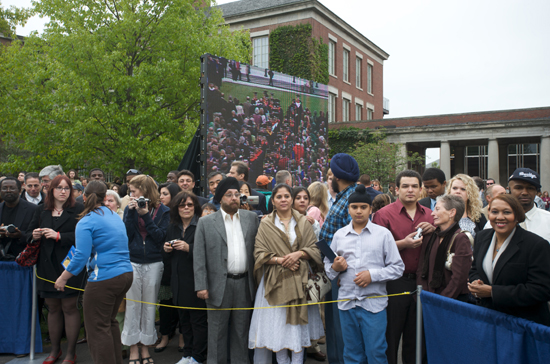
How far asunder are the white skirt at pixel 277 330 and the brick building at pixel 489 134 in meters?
26.1

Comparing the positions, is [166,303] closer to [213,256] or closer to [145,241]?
[145,241]

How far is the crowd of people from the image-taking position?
154 inches

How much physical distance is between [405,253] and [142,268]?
3.19 m

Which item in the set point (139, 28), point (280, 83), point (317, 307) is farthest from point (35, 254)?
point (139, 28)

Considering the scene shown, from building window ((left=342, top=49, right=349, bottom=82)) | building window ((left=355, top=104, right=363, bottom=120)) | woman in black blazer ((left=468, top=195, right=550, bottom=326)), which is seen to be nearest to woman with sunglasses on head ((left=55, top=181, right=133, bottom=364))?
woman in black blazer ((left=468, top=195, right=550, bottom=326))

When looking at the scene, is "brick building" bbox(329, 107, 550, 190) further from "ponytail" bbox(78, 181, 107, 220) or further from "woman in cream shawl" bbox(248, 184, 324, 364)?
"ponytail" bbox(78, 181, 107, 220)

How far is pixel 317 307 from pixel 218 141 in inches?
242

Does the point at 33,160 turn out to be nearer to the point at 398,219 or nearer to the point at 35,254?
the point at 35,254

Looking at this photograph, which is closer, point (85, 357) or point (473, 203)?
point (473, 203)

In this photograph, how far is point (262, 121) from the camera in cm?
1219

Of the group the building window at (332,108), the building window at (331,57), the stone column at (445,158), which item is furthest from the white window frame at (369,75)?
the stone column at (445,158)

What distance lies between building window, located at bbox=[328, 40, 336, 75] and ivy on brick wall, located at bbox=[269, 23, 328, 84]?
1.65 m

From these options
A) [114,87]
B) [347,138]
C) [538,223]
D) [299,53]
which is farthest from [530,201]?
[299,53]

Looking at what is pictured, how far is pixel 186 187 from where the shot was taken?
267 inches
